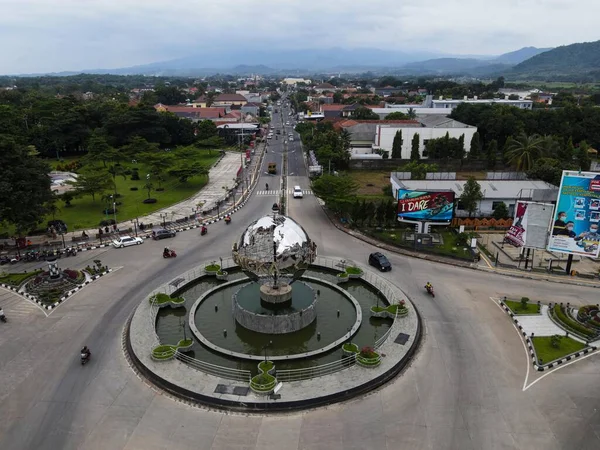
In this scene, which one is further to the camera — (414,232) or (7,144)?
(414,232)

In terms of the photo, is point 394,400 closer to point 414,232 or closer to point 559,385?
point 559,385

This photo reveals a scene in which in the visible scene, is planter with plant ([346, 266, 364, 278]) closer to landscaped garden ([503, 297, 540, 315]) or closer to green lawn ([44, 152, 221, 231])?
landscaped garden ([503, 297, 540, 315])

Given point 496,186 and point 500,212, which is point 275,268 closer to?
point 500,212

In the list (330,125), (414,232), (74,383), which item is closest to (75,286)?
(74,383)

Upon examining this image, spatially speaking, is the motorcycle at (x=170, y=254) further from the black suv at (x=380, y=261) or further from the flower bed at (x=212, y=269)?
the black suv at (x=380, y=261)

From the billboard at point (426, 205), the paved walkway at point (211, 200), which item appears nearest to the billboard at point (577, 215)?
the billboard at point (426, 205)
